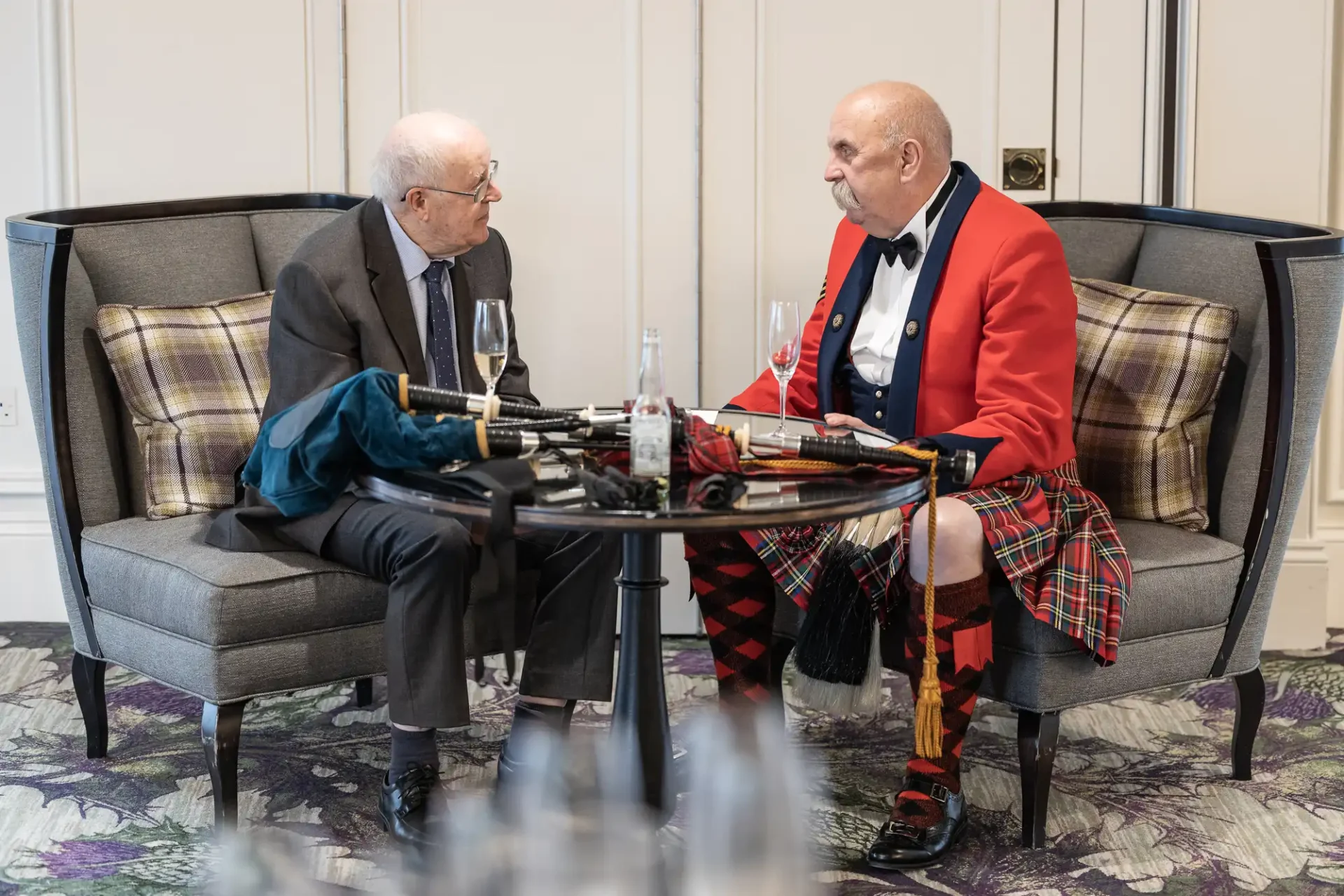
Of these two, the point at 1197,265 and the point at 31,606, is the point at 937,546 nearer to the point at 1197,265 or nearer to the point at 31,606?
the point at 1197,265

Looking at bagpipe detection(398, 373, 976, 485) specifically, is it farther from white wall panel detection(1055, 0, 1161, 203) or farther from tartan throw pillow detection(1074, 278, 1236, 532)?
white wall panel detection(1055, 0, 1161, 203)

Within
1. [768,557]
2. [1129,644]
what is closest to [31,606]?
[768,557]

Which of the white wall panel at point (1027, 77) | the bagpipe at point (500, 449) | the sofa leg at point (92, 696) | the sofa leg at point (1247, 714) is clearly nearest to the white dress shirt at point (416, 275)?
the bagpipe at point (500, 449)

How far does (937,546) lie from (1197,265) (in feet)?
3.28

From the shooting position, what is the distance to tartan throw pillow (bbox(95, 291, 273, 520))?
2959mm

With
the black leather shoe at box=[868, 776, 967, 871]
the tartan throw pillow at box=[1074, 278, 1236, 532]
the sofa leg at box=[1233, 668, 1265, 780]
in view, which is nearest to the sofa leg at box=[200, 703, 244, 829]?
the black leather shoe at box=[868, 776, 967, 871]

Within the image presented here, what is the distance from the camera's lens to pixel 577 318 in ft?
12.3

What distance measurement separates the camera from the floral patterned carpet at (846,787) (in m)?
2.50

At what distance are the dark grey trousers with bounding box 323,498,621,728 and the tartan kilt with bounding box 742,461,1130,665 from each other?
1.04ft

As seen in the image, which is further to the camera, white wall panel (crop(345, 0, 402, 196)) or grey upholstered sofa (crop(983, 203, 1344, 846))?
white wall panel (crop(345, 0, 402, 196))

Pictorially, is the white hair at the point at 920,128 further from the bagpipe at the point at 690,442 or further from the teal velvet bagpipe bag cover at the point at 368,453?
the teal velvet bagpipe bag cover at the point at 368,453

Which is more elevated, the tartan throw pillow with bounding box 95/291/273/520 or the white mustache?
the white mustache

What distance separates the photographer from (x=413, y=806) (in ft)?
8.54

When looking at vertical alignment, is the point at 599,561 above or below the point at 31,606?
above
